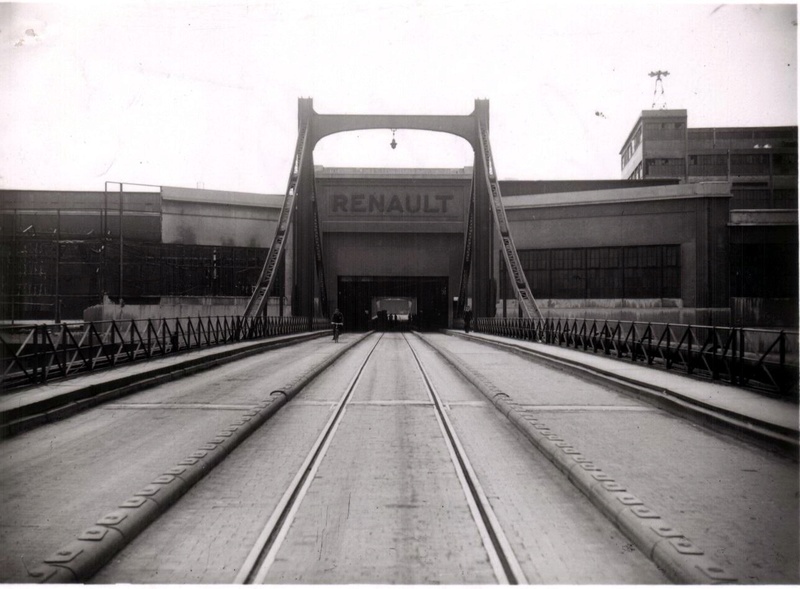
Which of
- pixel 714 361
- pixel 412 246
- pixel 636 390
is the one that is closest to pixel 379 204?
pixel 412 246

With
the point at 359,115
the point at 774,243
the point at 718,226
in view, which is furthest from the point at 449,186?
the point at 774,243

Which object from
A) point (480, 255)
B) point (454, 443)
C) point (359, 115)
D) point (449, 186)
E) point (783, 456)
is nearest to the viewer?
point (783, 456)

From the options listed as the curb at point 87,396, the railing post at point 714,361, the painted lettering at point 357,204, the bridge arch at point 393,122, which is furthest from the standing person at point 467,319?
the railing post at point 714,361

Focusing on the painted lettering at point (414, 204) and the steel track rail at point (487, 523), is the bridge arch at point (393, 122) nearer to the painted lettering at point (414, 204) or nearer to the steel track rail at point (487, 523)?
the painted lettering at point (414, 204)

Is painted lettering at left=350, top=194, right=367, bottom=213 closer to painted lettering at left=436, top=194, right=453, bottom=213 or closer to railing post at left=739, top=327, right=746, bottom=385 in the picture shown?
painted lettering at left=436, top=194, right=453, bottom=213

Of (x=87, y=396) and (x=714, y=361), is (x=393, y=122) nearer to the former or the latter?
(x=714, y=361)

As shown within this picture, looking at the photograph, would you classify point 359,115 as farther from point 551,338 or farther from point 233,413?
point 233,413
